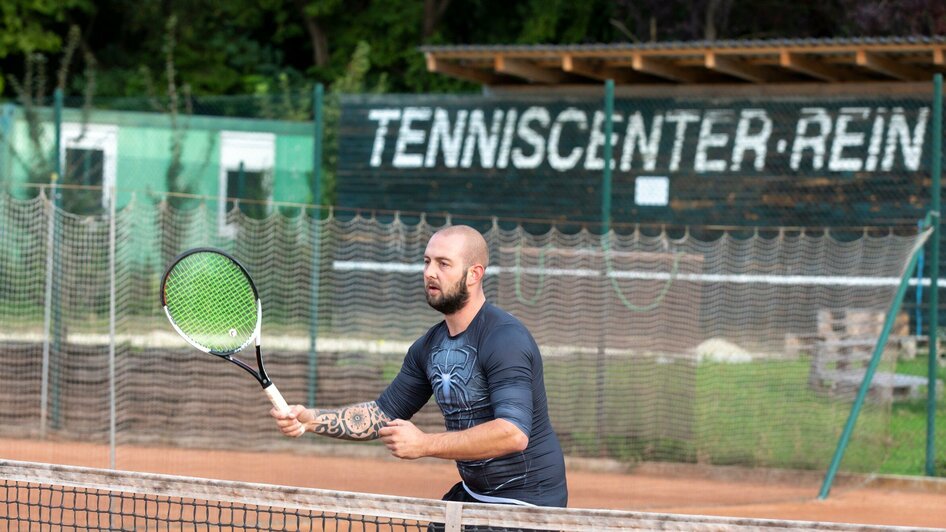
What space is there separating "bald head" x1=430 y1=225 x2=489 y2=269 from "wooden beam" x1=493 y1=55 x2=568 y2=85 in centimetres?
1072

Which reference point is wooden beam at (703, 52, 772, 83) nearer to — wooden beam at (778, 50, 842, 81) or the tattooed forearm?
wooden beam at (778, 50, 842, 81)

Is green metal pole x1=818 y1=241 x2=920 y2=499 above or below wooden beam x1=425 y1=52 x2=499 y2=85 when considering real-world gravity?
below

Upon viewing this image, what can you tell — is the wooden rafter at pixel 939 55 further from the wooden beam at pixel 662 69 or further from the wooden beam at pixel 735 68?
the wooden beam at pixel 662 69

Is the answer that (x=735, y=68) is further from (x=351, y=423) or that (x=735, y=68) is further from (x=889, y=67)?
(x=351, y=423)

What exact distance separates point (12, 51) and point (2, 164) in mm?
15234

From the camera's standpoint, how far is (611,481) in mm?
10758

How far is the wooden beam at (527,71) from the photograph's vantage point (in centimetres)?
→ 1531

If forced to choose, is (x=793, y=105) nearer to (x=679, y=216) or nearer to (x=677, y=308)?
(x=679, y=216)

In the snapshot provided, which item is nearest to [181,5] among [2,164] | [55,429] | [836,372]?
[2,164]

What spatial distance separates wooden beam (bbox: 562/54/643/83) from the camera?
595 inches

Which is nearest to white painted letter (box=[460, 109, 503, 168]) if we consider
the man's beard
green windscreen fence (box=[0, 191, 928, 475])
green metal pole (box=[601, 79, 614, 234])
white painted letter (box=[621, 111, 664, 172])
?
white painted letter (box=[621, 111, 664, 172])

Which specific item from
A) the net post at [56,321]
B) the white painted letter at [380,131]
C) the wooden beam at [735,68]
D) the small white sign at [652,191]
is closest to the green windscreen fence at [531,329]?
the net post at [56,321]

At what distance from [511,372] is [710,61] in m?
10.5

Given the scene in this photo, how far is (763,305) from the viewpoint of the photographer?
11734 millimetres
